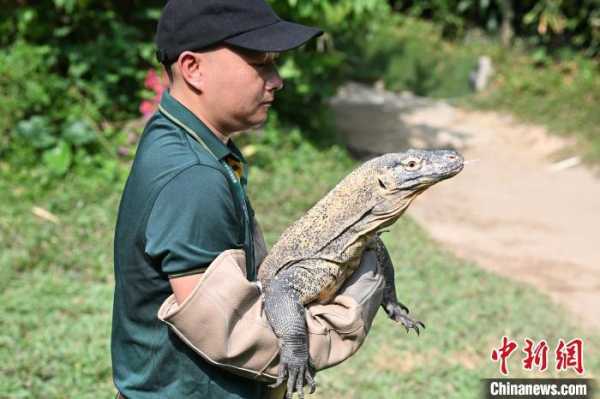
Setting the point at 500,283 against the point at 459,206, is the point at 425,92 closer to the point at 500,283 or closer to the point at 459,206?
the point at 459,206

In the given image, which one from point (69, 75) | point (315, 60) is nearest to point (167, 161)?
point (69, 75)

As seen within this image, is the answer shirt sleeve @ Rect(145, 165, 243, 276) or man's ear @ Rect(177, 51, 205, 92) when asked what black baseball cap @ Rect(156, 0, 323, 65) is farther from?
shirt sleeve @ Rect(145, 165, 243, 276)

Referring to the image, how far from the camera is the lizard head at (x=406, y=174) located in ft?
5.65


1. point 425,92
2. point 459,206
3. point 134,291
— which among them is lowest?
point 425,92

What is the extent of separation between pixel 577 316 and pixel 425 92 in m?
7.71

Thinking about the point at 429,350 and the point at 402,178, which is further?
the point at 429,350

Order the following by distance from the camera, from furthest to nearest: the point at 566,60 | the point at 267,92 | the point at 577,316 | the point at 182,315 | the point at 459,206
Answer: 1. the point at 566,60
2. the point at 459,206
3. the point at 577,316
4. the point at 267,92
5. the point at 182,315

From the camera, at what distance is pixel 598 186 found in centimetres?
852

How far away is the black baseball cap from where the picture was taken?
61.7 inches

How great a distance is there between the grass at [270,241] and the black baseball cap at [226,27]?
247 centimetres

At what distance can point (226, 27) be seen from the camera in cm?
157

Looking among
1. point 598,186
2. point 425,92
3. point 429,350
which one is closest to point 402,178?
point 429,350

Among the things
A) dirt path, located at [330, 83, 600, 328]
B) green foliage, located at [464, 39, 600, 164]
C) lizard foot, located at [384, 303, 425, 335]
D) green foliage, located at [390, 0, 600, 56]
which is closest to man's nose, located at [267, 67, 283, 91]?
lizard foot, located at [384, 303, 425, 335]

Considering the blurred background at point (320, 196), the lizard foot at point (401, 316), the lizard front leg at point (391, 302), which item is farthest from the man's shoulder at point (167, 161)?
the blurred background at point (320, 196)
